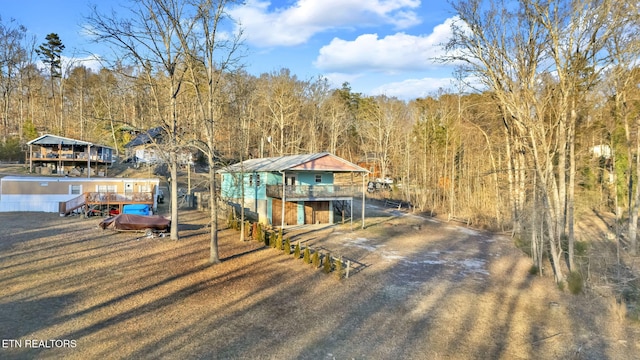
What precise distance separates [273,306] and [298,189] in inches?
546

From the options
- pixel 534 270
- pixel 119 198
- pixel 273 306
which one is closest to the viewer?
pixel 273 306

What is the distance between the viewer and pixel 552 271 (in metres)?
17.4

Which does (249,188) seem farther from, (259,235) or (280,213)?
(259,235)

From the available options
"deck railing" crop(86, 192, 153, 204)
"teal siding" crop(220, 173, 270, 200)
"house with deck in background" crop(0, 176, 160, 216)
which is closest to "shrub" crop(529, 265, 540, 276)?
"teal siding" crop(220, 173, 270, 200)

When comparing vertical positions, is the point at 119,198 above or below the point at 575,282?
above

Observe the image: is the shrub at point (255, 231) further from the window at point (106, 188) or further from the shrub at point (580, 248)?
the shrub at point (580, 248)

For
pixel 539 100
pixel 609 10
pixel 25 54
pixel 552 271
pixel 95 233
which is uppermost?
pixel 25 54

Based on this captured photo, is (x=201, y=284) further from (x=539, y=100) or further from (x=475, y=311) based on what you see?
(x=539, y=100)

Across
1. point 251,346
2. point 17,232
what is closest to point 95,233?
point 17,232

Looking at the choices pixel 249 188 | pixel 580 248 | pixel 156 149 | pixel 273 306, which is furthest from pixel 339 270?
pixel 249 188

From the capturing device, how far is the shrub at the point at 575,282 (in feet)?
48.5

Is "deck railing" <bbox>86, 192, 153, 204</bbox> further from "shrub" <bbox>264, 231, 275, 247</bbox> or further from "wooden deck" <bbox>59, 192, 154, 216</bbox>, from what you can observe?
"shrub" <bbox>264, 231, 275, 247</bbox>

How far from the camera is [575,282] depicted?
595 inches

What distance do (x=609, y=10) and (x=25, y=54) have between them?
59.5 meters
